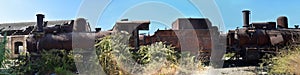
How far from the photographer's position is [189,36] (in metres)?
13.1

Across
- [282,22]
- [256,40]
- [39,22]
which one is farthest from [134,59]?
[282,22]

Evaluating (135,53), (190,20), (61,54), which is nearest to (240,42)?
(190,20)

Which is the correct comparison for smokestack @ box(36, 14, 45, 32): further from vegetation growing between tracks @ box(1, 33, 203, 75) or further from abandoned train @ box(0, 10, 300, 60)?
vegetation growing between tracks @ box(1, 33, 203, 75)

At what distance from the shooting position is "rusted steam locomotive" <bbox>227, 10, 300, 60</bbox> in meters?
14.1

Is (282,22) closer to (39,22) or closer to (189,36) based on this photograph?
(189,36)

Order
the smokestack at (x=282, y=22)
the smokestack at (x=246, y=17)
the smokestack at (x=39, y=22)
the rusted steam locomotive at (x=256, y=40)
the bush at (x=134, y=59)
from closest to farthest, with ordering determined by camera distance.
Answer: the bush at (x=134, y=59)
the smokestack at (x=39, y=22)
the rusted steam locomotive at (x=256, y=40)
the smokestack at (x=246, y=17)
the smokestack at (x=282, y=22)

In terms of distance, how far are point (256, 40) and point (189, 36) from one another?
3.26m

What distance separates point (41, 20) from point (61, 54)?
9.23ft

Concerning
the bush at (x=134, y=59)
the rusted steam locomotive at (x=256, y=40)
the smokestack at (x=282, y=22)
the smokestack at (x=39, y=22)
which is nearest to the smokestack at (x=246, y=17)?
the rusted steam locomotive at (x=256, y=40)

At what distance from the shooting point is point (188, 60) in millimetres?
9781

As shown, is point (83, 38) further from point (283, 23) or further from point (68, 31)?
point (283, 23)

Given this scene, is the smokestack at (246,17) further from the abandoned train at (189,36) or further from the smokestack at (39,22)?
the smokestack at (39,22)

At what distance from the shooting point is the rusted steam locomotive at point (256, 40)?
556 inches

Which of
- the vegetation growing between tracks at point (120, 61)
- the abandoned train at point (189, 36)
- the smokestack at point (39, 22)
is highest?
the smokestack at point (39, 22)
